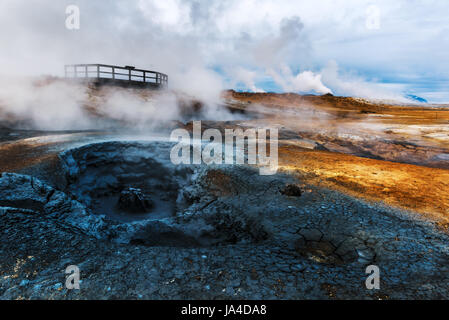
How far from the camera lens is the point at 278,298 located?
203cm

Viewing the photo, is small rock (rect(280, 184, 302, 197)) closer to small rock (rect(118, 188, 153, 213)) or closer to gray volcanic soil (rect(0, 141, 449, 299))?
gray volcanic soil (rect(0, 141, 449, 299))

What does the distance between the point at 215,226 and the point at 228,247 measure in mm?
1072

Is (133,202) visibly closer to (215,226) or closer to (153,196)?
(153,196)

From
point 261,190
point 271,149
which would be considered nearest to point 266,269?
point 261,190

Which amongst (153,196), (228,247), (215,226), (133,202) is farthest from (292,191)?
(153,196)

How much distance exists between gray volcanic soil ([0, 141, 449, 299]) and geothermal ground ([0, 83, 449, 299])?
15 mm

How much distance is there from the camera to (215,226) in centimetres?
392

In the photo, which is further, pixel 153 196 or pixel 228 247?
pixel 153 196

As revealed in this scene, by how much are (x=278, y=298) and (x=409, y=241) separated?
189cm

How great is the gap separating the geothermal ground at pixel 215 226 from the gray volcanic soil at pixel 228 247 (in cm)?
1

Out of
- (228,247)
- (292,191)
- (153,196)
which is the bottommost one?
(153,196)
